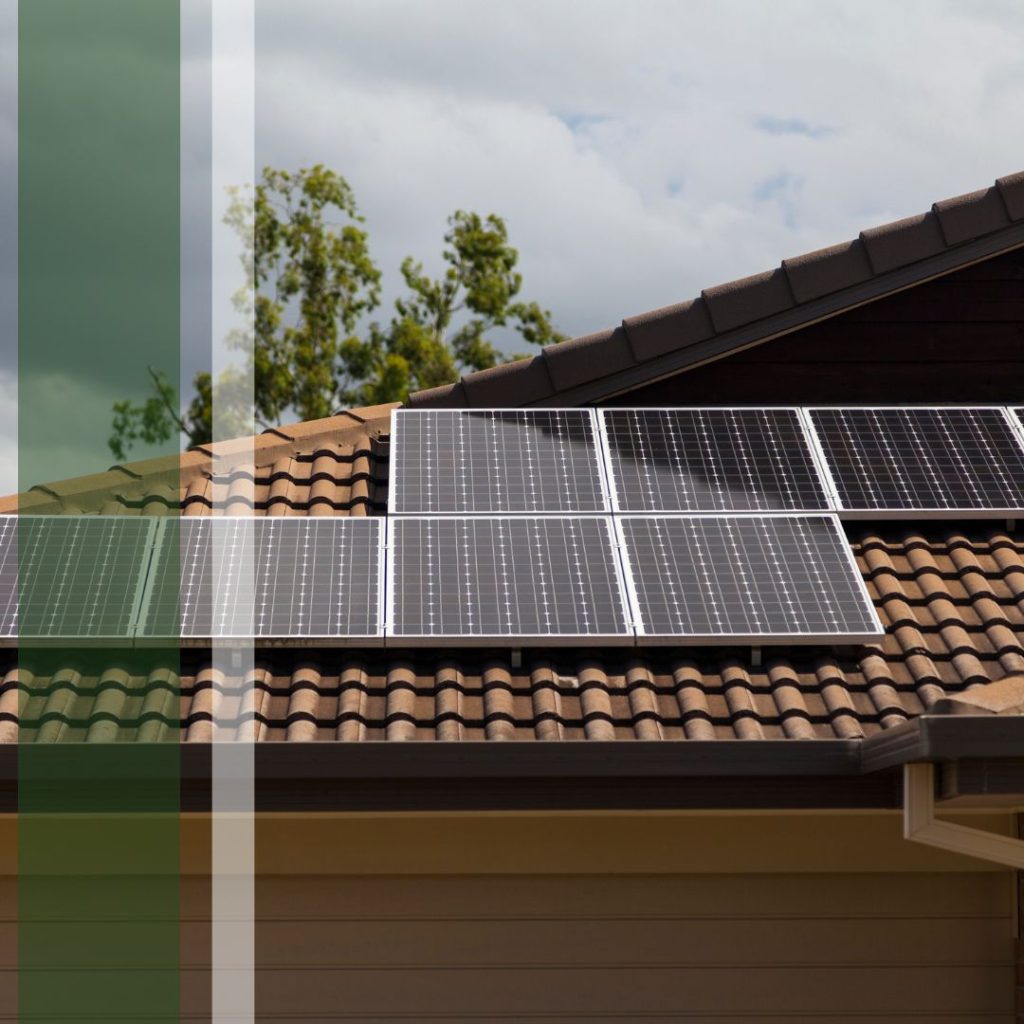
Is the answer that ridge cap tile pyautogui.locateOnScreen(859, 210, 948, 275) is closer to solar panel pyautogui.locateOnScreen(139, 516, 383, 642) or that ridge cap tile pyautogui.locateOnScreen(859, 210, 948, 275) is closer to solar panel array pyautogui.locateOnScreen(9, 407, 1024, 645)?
solar panel array pyautogui.locateOnScreen(9, 407, 1024, 645)

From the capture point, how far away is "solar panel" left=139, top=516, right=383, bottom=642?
679 centimetres

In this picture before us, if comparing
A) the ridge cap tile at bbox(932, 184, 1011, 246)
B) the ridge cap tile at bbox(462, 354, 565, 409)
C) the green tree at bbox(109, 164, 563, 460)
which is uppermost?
the green tree at bbox(109, 164, 563, 460)

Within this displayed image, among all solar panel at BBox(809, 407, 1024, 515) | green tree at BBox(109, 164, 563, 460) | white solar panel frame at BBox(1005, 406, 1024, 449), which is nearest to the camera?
solar panel at BBox(809, 407, 1024, 515)

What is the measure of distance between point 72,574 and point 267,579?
1.01 metres

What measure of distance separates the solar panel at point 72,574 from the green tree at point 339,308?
2645 centimetres

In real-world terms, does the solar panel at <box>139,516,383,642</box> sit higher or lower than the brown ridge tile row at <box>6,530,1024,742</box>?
higher

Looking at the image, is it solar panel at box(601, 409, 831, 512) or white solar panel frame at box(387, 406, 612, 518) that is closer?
white solar panel frame at box(387, 406, 612, 518)

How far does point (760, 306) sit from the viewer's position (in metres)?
9.49

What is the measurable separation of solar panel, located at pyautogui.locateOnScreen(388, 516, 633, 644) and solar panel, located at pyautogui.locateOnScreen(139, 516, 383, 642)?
→ 17cm

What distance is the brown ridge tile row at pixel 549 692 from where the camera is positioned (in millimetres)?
6203

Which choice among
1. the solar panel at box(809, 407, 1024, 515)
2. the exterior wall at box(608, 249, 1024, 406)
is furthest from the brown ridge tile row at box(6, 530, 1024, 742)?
the exterior wall at box(608, 249, 1024, 406)

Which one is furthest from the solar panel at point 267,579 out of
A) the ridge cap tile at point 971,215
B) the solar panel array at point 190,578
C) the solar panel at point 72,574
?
the ridge cap tile at point 971,215

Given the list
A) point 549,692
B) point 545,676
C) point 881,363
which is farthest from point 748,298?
point 549,692

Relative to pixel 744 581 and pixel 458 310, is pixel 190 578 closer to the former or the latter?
pixel 744 581
